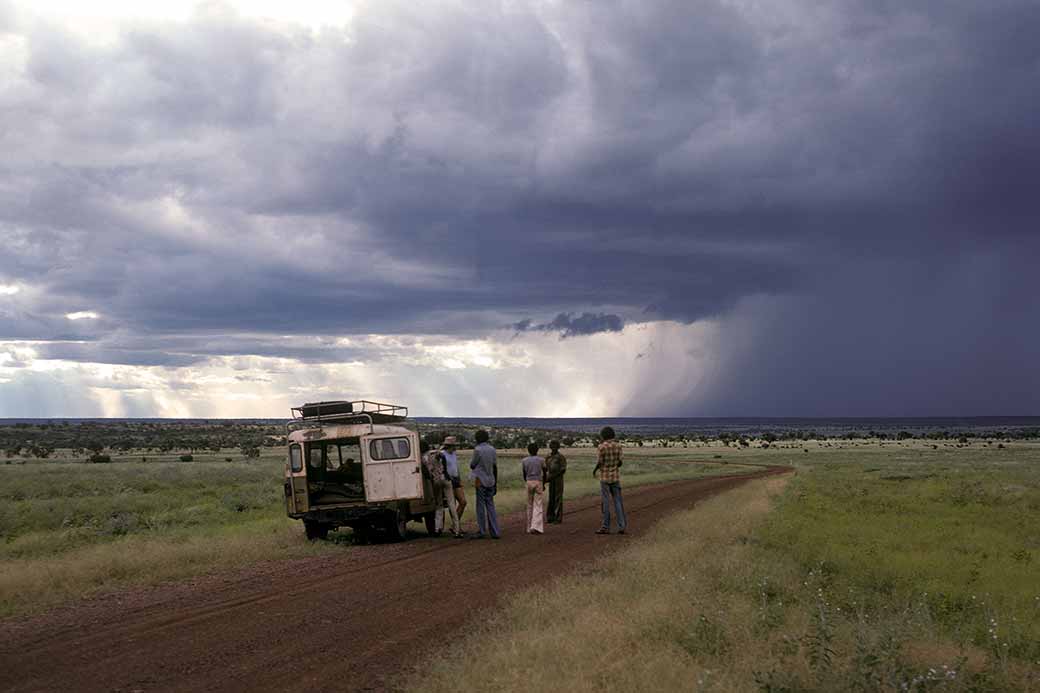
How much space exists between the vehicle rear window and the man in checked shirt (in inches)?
158

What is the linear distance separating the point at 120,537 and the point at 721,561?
15.1 metres

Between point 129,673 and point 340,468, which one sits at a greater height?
point 340,468

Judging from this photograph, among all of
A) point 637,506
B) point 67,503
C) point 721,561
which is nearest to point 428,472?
point 721,561

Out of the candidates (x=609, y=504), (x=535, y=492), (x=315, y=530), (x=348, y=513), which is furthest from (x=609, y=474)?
(x=315, y=530)

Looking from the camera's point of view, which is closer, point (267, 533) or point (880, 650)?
point (880, 650)

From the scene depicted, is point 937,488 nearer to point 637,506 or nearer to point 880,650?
point 637,506

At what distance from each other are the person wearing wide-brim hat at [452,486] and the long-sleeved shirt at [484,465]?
76 cm

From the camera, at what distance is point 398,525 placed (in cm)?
1842

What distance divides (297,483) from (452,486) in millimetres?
3282

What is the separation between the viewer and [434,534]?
19906 mm

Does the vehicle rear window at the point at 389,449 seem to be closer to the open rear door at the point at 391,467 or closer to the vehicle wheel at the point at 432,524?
the open rear door at the point at 391,467

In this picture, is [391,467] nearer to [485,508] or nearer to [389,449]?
[389,449]

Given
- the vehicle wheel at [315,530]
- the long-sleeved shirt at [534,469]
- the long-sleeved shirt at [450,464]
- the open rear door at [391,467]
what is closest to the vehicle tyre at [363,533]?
the vehicle wheel at [315,530]

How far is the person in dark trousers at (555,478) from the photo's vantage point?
68.0 ft
